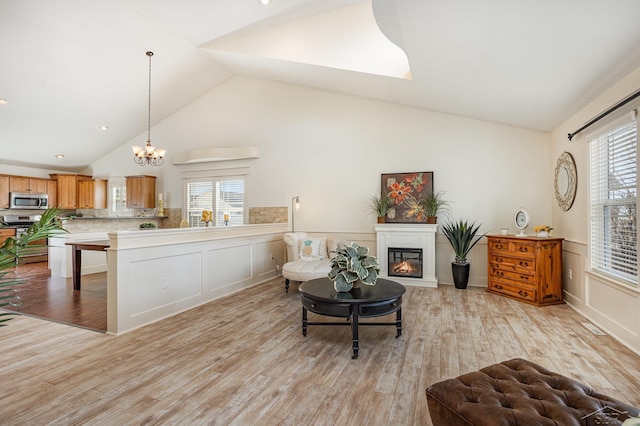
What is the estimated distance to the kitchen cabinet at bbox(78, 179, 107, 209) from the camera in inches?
341

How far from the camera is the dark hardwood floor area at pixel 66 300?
3.71 meters

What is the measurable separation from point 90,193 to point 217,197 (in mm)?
4060

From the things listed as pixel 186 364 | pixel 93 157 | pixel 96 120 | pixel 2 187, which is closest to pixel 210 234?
pixel 186 364

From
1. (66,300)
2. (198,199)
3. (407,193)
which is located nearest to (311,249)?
(407,193)

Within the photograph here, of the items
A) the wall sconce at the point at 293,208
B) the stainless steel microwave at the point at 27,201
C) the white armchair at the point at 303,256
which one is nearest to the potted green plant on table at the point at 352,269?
the white armchair at the point at 303,256

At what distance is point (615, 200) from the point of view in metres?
3.27

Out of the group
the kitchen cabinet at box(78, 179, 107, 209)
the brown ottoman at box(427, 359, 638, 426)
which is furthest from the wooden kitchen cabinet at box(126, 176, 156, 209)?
the brown ottoman at box(427, 359, 638, 426)

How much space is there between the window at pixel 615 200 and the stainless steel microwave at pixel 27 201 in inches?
452

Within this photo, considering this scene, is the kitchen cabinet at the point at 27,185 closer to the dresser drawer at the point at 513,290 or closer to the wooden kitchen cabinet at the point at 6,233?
the wooden kitchen cabinet at the point at 6,233

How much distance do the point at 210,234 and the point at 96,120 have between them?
4909mm

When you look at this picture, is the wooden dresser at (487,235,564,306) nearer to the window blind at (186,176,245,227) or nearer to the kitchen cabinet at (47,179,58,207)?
the window blind at (186,176,245,227)

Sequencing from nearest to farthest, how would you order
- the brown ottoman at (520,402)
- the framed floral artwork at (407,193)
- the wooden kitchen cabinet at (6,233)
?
the brown ottoman at (520,402)
the framed floral artwork at (407,193)
the wooden kitchen cabinet at (6,233)

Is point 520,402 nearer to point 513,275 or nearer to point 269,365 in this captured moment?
point 269,365

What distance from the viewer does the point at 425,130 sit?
5.65 meters
